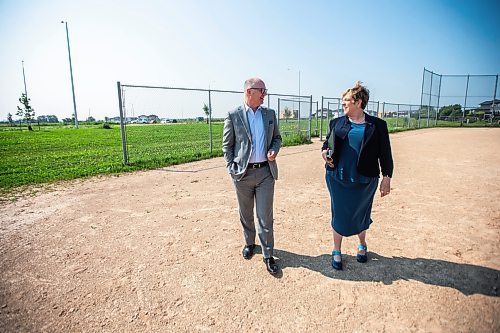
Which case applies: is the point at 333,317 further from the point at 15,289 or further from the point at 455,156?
the point at 455,156

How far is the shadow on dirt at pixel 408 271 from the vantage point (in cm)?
286

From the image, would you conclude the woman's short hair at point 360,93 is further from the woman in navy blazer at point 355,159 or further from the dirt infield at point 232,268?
the dirt infield at point 232,268

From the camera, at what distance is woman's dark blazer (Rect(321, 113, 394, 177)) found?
2812 millimetres

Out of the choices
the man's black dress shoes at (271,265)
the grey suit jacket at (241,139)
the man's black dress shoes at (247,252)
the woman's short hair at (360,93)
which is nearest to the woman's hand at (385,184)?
the woman's short hair at (360,93)

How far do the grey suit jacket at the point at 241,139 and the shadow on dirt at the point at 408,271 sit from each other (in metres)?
1.12

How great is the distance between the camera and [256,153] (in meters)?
3.12

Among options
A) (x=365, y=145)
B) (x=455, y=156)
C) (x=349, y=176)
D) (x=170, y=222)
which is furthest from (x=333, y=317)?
(x=455, y=156)

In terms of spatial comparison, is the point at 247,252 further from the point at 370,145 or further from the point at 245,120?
the point at 370,145

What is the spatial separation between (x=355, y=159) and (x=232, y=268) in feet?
5.80

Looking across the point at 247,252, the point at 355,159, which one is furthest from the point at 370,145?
the point at 247,252

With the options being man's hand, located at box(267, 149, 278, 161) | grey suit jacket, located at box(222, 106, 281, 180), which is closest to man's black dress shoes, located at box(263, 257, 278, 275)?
grey suit jacket, located at box(222, 106, 281, 180)

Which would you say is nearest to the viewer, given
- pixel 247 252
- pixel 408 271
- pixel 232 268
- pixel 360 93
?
pixel 360 93

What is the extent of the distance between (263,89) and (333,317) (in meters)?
2.23

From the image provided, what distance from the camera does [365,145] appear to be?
9.20 feet
